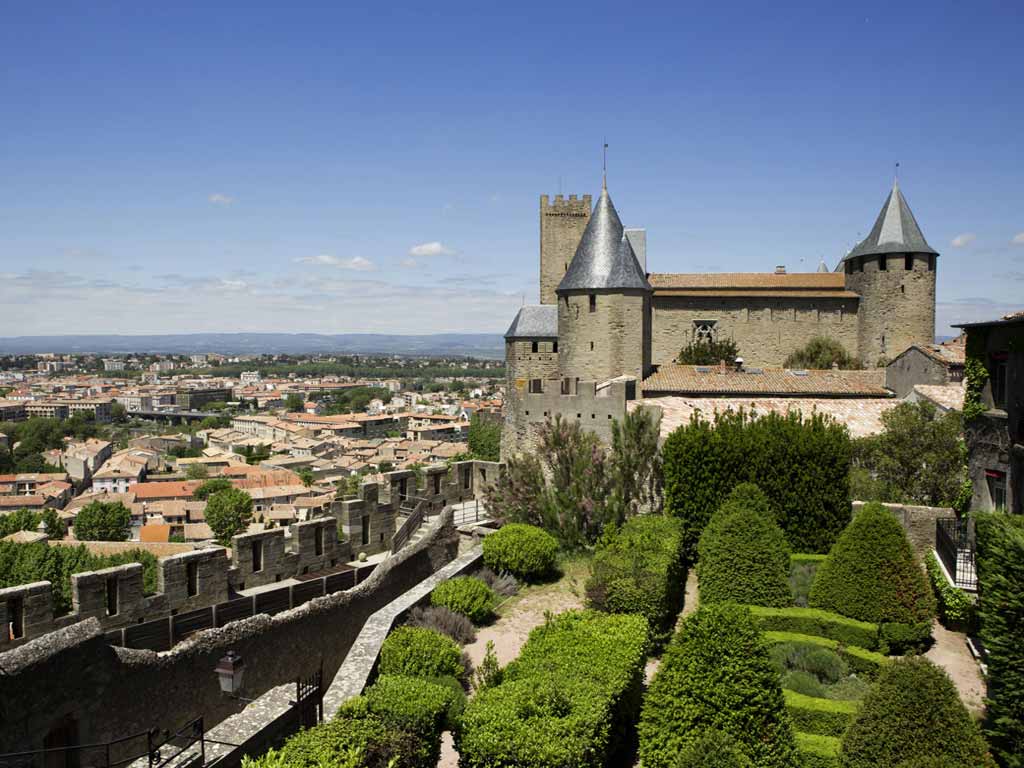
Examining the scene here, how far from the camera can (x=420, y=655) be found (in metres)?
10.7

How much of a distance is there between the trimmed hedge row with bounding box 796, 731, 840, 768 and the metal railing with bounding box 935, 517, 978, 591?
572 centimetres

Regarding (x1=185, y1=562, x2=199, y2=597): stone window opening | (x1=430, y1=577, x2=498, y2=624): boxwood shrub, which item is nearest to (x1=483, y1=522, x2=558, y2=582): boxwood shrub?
(x1=430, y1=577, x2=498, y2=624): boxwood shrub

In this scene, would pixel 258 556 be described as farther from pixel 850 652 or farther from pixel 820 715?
pixel 850 652

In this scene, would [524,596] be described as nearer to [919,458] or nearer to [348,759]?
[348,759]

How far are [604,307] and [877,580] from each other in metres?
16.8

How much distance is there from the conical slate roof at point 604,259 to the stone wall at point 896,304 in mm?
19976

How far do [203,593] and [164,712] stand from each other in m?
2.77

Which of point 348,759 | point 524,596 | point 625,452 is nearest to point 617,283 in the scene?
point 625,452

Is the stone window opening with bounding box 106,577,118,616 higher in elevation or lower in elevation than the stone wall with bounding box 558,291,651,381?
lower

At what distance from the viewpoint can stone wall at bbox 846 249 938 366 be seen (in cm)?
4128

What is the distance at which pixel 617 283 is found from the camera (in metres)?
28.1

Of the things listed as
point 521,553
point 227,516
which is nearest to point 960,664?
point 521,553

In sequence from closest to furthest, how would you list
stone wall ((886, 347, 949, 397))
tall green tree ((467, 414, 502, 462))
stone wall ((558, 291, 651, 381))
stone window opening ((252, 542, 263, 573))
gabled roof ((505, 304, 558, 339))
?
stone window opening ((252, 542, 263, 573)), stone wall ((886, 347, 949, 397)), stone wall ((558, 291, 651, 381)), gabled roof ((505, 304, 558, 339)), tall green tree ((467, 414, 502, 462))

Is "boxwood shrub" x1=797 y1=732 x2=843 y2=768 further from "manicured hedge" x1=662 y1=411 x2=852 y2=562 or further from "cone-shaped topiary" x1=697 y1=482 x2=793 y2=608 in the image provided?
"manicured hedge" x1=662 y1=411 x2=852 y2=562
